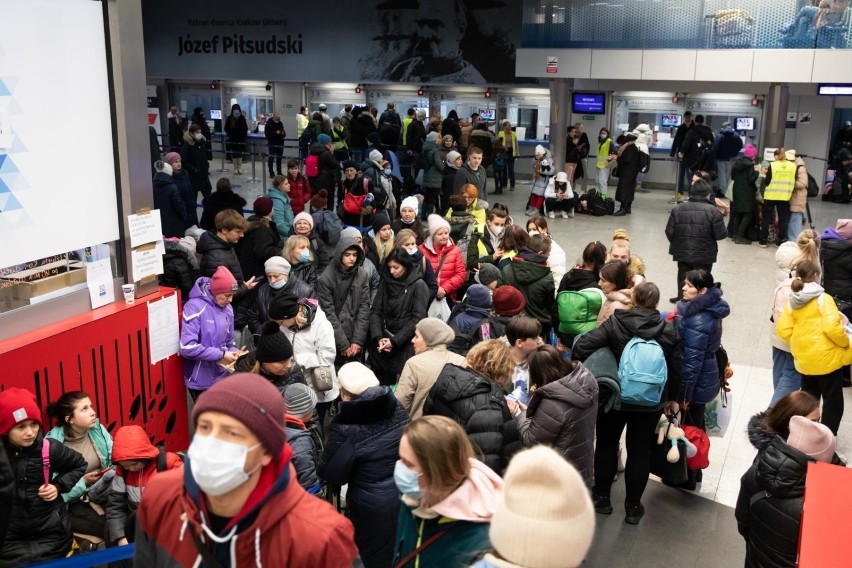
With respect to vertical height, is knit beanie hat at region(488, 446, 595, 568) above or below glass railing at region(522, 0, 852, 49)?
below

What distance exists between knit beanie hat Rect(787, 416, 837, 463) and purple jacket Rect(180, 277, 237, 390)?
3699 mm

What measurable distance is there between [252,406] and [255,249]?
5.82 meters

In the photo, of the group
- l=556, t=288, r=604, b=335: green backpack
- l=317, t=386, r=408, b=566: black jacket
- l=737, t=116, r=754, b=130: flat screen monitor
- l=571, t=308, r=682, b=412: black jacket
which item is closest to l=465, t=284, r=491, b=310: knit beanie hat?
l=556, t=288, r=604, b=335: green backpack

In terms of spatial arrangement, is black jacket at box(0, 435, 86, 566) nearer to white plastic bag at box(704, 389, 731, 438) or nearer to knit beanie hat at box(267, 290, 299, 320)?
knit beanie hat at box(267, 290, 299, 320)

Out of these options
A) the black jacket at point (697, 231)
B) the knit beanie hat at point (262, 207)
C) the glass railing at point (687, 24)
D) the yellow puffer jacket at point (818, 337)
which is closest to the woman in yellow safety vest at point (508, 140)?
the glass railing at point (687, 24)

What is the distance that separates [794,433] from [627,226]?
1254cm

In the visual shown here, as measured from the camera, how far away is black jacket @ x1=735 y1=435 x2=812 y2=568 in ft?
12.8

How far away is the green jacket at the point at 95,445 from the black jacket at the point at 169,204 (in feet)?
21.2

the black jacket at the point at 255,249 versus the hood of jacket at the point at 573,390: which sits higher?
the black jacket at the point at 255,249

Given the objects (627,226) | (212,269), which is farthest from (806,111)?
(212,269)

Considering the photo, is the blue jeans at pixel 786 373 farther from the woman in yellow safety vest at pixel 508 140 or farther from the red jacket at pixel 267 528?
the woman in yellow safety vest at pixel 508 140

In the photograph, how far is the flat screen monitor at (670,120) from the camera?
20797 millimetres

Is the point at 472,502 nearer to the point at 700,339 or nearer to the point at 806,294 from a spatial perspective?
the point at 700,339

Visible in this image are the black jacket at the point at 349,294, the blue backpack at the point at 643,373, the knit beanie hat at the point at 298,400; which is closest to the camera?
the knit beanie hat at the point at 298,400
